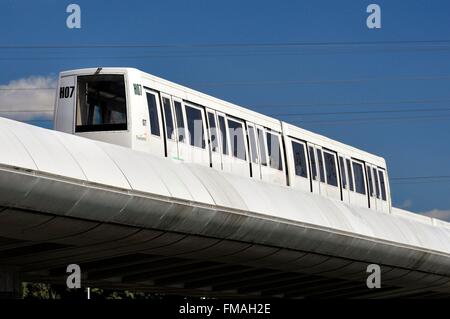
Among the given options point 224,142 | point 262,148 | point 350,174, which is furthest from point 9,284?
Result: point 350,174

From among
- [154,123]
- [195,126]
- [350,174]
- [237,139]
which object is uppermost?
[350,174]

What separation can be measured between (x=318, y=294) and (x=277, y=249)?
2024 cm

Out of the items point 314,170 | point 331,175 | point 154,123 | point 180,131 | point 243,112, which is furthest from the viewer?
point 331,175

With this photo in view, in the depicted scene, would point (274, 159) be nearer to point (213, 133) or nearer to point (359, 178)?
point (213, 133)

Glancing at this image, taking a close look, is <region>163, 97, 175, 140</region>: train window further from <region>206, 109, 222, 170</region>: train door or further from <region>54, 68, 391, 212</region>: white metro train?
<region>206, 109, 222, 170</region>: train door

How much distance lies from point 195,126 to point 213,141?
1044 millimetres

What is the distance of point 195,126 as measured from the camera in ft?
104

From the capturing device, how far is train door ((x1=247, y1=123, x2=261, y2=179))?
34750mm

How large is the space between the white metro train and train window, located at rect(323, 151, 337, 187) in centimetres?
75

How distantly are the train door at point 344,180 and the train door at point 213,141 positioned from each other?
10813 mm

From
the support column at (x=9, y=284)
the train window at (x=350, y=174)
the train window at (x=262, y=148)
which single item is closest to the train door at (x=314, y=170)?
the train window at (x=350, y=174)

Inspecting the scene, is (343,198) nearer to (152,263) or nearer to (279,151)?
(279,151)

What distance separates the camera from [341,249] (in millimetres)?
33312

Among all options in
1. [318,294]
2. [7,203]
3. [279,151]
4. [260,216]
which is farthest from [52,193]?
[318,294]
